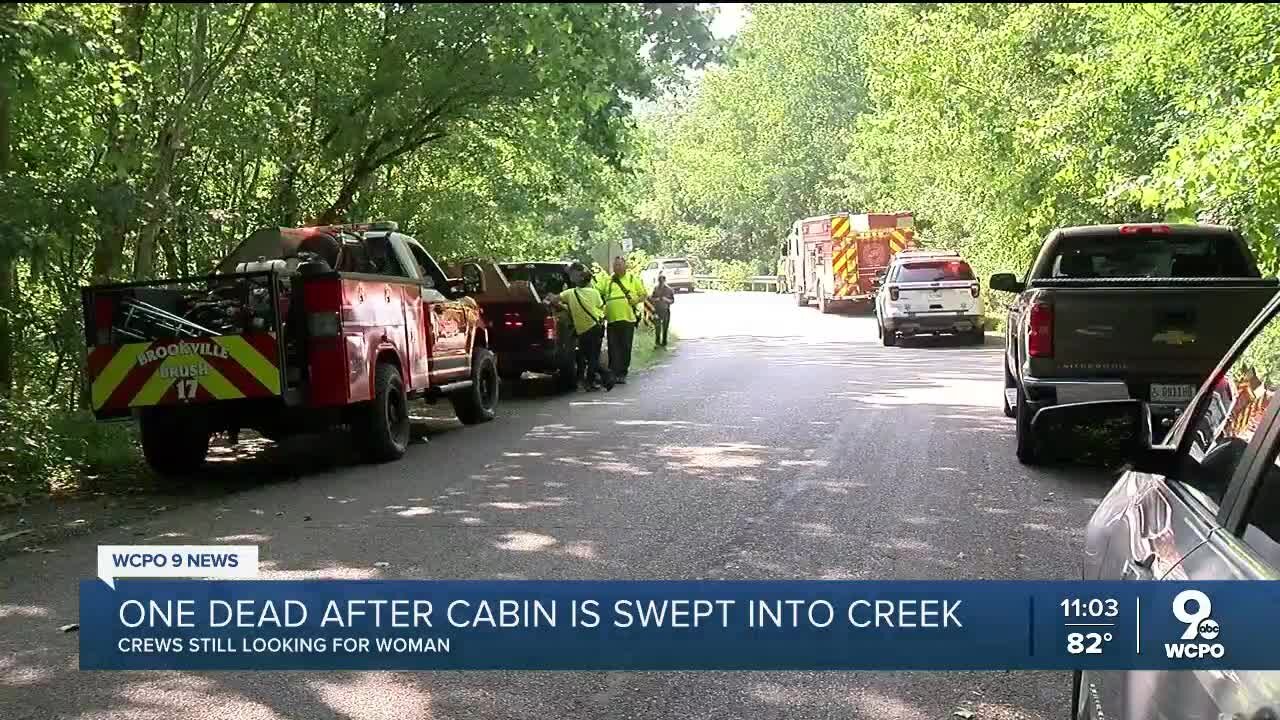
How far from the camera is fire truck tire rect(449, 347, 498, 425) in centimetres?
1486

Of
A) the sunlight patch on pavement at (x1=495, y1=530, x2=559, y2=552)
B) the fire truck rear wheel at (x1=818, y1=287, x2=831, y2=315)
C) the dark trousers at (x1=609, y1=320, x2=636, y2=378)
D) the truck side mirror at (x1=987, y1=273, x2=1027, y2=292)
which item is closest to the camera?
the sunlight patch on pavement at (x1=495, y1=530, x2=559, y2=552)

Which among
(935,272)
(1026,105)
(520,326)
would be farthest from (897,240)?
(520,326)

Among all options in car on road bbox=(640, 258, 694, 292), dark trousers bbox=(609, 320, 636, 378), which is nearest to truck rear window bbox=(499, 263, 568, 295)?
dark trousers bbox=(609, 320, 636, 378)

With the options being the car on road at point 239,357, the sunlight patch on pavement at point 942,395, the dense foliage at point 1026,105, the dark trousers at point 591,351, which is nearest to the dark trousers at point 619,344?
the dark trousers at point 591,351

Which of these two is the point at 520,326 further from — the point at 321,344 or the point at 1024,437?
the point at 1024,437

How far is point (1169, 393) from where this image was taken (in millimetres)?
10094

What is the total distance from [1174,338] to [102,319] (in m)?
8.10

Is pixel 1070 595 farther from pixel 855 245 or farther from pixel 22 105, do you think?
pixel 855 245

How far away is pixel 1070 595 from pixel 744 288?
70049 mm

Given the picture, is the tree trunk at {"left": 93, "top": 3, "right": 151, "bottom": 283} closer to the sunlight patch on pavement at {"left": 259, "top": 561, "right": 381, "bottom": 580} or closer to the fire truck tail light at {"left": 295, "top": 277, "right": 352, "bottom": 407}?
the fire truck tail light at {"left": 295, "top": 277, "right": 352, "bottom": 407}

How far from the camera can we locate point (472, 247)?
21828 mm

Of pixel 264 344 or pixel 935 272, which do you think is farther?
pixel 935 272

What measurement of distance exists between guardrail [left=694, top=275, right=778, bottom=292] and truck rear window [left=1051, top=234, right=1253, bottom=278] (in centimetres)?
5262

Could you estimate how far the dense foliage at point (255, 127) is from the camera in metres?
6.98
